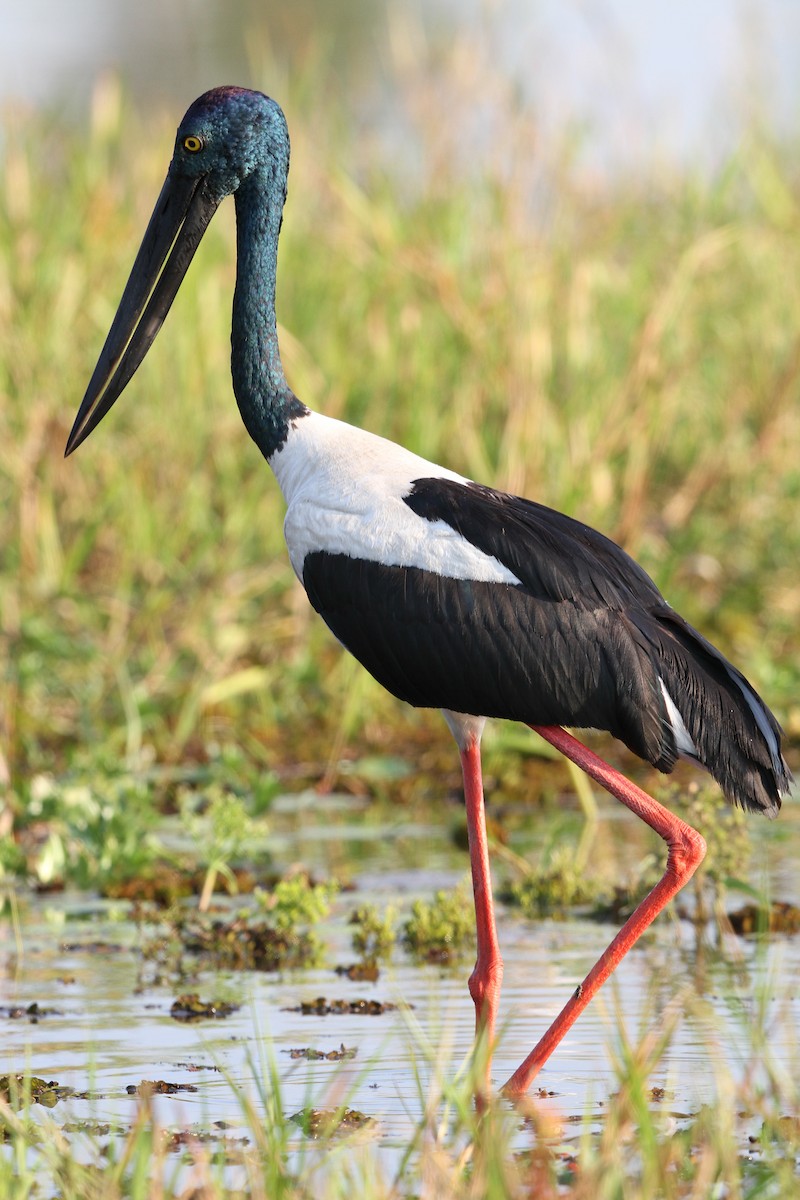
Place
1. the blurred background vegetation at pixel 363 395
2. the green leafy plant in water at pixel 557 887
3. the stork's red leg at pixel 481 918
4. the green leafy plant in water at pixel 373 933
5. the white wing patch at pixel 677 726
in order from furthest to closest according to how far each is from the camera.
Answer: the blurred background vegetation at pixel 363 395, the green leafy plant in water at pixel 557 887, the green leafy plant in water at pixel 373 933, the stork's red leg at pixel 481 918, the white wing patch at pixel 677 726

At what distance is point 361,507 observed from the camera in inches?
203

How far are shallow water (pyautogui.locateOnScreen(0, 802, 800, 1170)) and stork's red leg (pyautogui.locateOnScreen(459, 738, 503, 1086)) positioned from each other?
0.27ft

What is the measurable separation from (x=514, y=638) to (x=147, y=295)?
5.51 feet

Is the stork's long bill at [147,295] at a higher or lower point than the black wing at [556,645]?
higher

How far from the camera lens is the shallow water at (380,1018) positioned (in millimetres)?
4477

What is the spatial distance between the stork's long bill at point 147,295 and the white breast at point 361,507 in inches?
26.0

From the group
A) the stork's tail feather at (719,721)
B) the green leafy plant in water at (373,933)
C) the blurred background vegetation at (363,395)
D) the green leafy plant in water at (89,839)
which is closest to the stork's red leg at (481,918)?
the green leafy plant in water at (373,933)

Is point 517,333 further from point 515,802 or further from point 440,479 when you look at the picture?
point 440,479

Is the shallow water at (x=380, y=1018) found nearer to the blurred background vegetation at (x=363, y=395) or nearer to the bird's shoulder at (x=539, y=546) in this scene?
the bird's shoulder at (x=539, y=546)

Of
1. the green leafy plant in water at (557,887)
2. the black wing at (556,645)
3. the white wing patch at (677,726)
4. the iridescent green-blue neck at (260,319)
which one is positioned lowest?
the green leafy plant in water at (557,887)

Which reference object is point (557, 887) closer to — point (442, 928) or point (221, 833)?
point (442, 928)

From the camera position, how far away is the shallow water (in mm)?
4477

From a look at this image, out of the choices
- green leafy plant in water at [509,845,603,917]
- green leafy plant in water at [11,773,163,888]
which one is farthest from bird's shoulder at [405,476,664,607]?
green leafy plant in water at [11,773,163,888]

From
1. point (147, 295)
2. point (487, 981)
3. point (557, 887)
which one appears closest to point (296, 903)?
point (487, 981)
